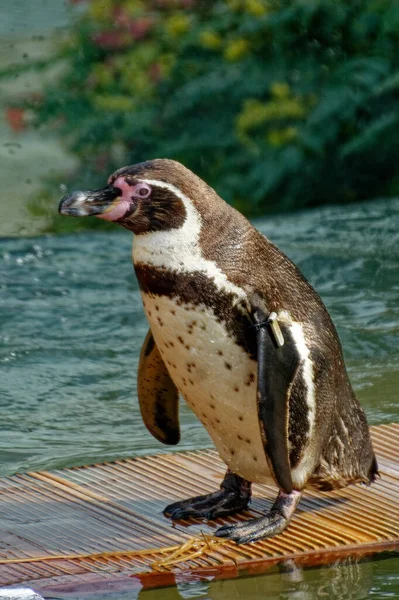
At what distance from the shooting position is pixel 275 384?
118 inches

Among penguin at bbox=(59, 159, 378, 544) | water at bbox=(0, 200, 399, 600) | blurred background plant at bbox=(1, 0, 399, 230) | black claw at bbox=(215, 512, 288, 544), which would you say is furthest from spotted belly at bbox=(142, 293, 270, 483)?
blurred background plant at bbox=(1, 0, 399, 230)

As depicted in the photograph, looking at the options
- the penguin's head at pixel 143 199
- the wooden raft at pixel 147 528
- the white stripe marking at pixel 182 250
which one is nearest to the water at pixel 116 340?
the wooden raft at pixel 147 528

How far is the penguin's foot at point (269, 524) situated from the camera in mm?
3289

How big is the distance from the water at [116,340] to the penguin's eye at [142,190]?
924 mm

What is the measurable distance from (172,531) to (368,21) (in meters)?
7.76

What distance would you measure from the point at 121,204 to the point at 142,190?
6 centimetres

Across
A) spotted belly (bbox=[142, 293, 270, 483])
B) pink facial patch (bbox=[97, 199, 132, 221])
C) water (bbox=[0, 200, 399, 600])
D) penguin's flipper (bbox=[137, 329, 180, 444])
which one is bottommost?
water (bbox=[0, 200, 399, 600])

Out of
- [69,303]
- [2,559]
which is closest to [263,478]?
[2,559]

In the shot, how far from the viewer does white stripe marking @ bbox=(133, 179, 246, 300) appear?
3.03m

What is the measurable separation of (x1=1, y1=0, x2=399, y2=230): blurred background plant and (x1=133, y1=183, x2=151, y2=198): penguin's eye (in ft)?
23.3

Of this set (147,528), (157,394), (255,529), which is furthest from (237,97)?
(255,529)

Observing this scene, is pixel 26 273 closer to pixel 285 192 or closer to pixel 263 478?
pixel 285 192

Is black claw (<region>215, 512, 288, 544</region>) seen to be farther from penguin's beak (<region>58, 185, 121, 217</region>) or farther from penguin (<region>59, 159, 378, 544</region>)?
penguin's beak (<region>58, 185, 121, 217</region>)

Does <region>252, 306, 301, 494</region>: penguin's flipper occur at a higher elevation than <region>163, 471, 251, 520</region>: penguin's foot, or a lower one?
higher
